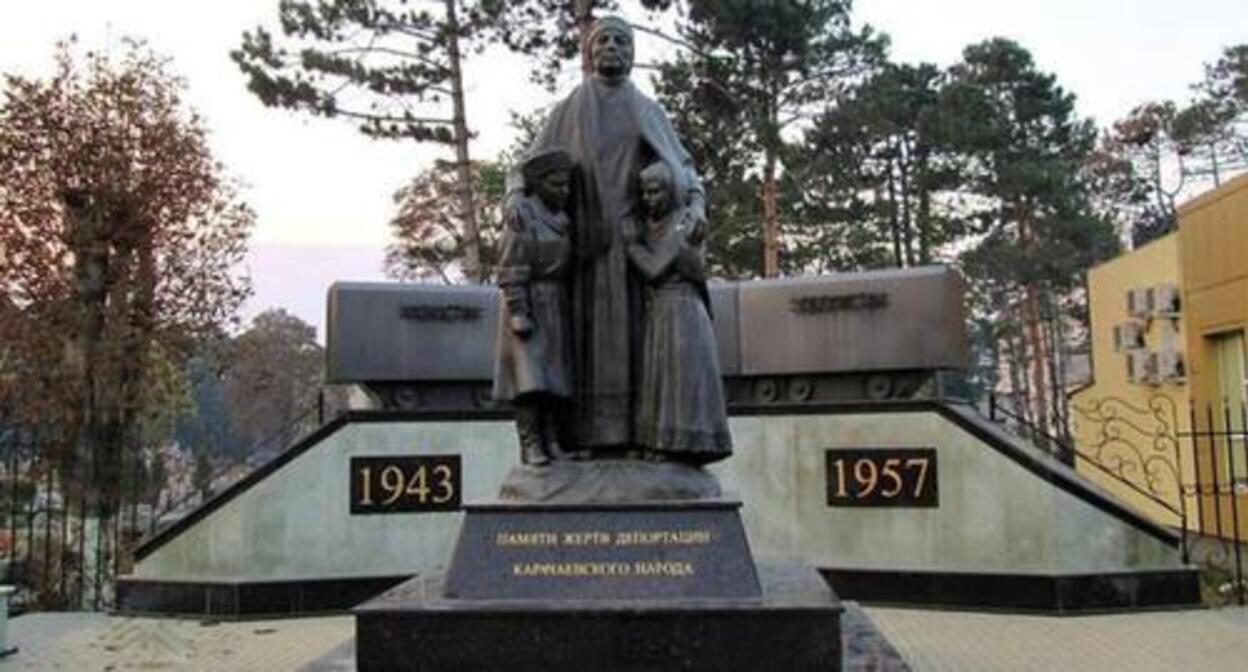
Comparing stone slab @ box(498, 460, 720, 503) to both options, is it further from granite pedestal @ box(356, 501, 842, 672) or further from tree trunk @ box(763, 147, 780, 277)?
tree trunk @ box(763, 147, 780, 277)

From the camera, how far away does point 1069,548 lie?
9.31m

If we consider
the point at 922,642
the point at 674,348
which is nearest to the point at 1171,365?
the point at 922,642

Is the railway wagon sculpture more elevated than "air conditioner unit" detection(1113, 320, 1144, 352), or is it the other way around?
"air conditioner unit" detection(1113, 320, 1144, 352)

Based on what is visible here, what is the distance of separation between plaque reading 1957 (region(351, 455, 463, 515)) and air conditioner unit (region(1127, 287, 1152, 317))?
11.6 metres

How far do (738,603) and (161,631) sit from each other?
5.87 metres

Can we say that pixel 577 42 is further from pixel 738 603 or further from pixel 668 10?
pixel 738 603

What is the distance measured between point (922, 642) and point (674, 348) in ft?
12.2

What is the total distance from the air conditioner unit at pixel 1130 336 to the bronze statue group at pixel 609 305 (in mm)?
14173

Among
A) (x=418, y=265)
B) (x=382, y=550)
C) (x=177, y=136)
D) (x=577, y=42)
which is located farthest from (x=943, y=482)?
(x=418, y=265)

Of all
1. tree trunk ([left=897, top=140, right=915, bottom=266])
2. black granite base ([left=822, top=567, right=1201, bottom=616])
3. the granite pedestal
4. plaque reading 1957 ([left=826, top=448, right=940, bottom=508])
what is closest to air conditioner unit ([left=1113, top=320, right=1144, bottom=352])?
black granite base ([left=822, top=567, right=1201, bottom=616])

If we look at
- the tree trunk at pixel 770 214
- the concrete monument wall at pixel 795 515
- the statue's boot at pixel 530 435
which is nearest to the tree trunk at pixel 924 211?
the tree trunk at pixel 770 214

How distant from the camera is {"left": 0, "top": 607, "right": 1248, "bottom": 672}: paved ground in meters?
7.46

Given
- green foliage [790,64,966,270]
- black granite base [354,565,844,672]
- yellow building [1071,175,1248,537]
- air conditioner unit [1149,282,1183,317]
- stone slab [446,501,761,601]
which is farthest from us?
green foliage [790,64,966,270]

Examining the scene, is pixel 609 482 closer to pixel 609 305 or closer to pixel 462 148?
pixel 609 305
